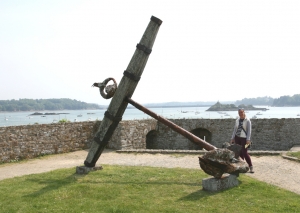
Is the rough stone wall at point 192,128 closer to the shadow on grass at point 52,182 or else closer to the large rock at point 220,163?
the shadow on grass at point 52,182

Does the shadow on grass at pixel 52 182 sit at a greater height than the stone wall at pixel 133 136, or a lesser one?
lesser

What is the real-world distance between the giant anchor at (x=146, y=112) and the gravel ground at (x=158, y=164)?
1879mm

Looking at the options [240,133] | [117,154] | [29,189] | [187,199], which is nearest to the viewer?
[187,199]

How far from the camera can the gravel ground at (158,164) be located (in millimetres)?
8109

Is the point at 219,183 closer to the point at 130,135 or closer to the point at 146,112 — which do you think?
the point at 146,112

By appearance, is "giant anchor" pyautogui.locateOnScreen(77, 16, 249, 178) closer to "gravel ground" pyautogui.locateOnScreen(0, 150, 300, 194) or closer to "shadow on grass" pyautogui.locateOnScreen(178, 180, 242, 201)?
"shadow on grass" pyautogui.locateOnScreen(178, 180, 242, 201)

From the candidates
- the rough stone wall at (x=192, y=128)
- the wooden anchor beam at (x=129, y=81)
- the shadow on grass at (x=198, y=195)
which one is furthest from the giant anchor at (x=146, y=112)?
the rough stone wall at (x=192, y=128)

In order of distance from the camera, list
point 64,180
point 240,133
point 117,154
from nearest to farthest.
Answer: point 64,180 < point 240,133 < point 117,154

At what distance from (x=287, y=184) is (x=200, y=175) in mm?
2029

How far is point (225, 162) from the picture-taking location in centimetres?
597

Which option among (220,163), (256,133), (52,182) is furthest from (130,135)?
(220,163)

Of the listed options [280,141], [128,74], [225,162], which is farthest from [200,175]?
[280,141]

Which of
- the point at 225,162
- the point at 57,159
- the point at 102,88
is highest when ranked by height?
the point at 102,88

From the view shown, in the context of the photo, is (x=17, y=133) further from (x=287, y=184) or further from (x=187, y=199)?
(x=287, y=184)
